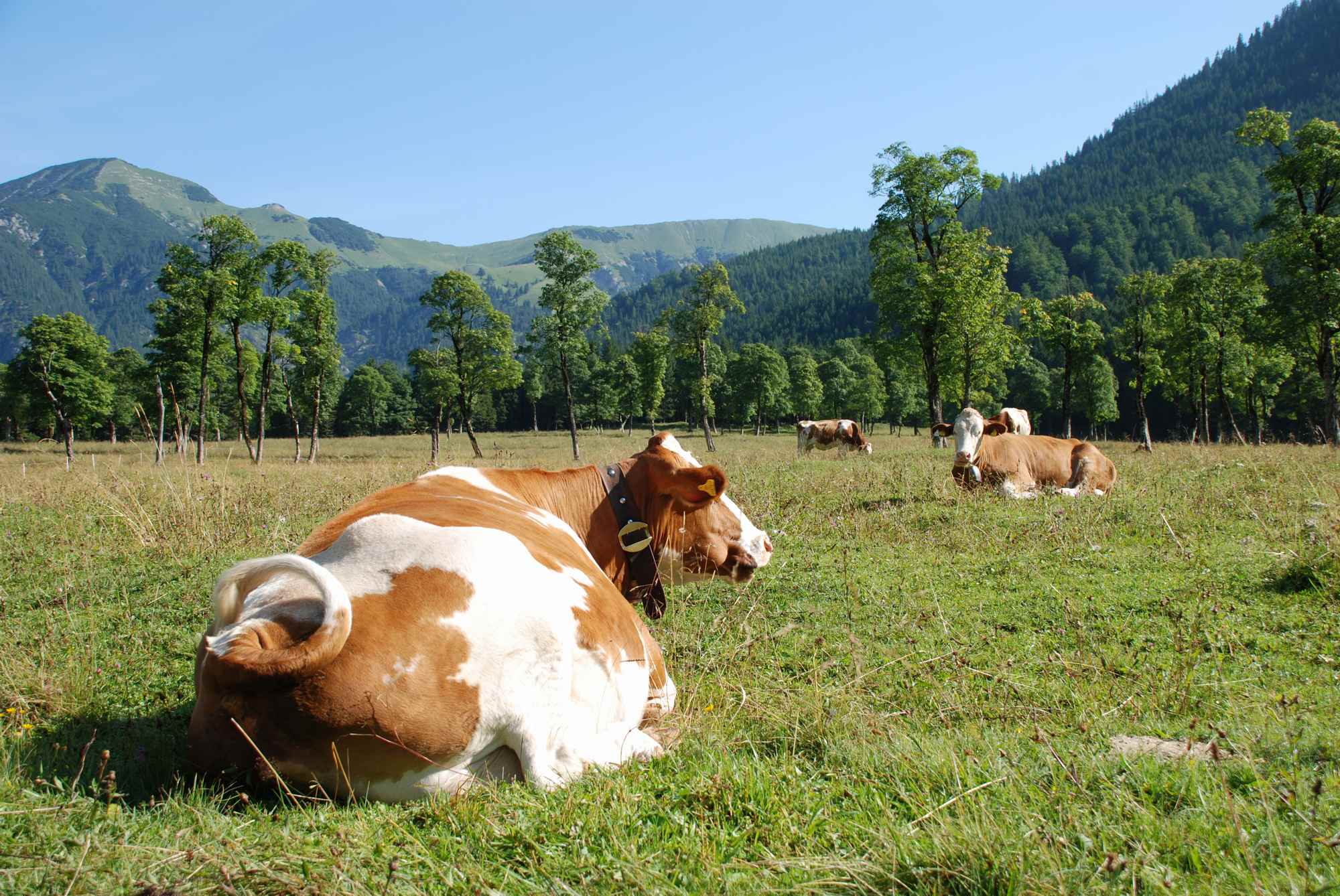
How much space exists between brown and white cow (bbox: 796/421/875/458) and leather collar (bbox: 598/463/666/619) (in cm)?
3198

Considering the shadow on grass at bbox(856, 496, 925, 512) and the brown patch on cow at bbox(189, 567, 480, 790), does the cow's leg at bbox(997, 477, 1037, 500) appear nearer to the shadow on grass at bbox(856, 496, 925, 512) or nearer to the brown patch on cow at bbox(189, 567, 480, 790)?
the shadow on grass at bbox(856, 496, 925, 512)

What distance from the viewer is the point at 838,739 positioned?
3.35 m

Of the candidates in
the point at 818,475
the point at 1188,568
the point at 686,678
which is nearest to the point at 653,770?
the point at 686,678

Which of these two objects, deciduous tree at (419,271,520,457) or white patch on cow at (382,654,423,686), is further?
deciduous tree at (419,271,520,457)

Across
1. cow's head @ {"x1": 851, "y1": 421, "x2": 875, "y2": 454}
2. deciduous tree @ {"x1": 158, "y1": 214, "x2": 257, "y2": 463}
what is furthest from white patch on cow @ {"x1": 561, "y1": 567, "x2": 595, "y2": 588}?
deciduous tree @ {"x1": 158, "y1": 214, "x2": 257, "y2": 463}

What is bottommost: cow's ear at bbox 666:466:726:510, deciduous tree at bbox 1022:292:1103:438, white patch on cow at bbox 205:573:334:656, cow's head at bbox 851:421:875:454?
cow's head at bbox 851:421:875:454

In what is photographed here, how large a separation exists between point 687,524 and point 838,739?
2295 mm

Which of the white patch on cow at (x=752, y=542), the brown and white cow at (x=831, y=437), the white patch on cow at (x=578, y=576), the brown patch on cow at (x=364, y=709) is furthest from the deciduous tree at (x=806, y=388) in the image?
the brown patch on cow at (x=364, y=709)

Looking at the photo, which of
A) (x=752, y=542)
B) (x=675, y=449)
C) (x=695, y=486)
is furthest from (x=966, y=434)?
(x=695, y=486)

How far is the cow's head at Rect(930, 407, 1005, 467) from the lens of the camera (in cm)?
1302

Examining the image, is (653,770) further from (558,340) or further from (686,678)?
(558,340)

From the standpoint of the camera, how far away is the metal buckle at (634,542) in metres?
5.16

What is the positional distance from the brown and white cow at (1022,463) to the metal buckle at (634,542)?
9.18m

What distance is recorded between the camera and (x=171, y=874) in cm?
214
